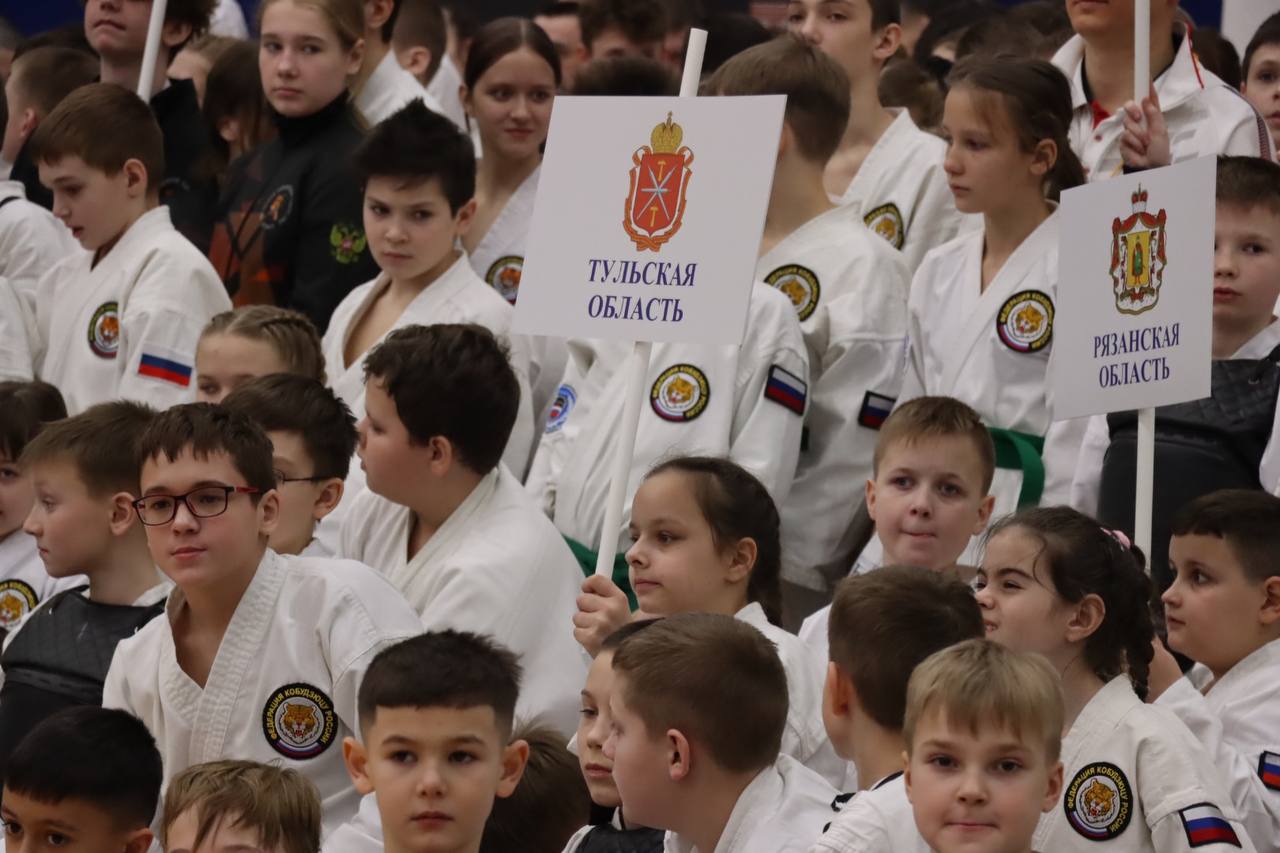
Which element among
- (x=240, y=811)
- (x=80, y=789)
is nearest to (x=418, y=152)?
(x=80, y=789)

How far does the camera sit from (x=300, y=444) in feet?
17.8

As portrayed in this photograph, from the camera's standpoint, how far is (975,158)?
586 centimetres

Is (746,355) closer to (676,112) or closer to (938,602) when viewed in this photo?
(676,112)

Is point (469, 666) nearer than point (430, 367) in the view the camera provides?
Yes

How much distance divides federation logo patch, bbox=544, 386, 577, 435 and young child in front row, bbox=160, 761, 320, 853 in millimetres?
2032

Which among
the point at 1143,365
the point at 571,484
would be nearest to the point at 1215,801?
the point at 1143,365

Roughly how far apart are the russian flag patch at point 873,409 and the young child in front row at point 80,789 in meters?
2.27

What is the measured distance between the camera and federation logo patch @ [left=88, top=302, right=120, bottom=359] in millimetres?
6785

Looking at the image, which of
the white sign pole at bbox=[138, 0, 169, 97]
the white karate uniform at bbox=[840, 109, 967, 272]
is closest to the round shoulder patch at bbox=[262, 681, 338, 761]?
the white karate uniform at bbox=[840, 109, 967, 272]

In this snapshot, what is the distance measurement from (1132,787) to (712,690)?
80 centimetres

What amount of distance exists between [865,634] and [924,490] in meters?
1.05

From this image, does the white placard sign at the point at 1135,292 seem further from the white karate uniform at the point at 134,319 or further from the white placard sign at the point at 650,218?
the white karate uniform at the point at 134,319

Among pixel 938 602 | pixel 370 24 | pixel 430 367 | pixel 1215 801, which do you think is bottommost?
pixel 1215 801

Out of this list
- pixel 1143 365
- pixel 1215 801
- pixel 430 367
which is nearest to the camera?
pixel 1215 801
